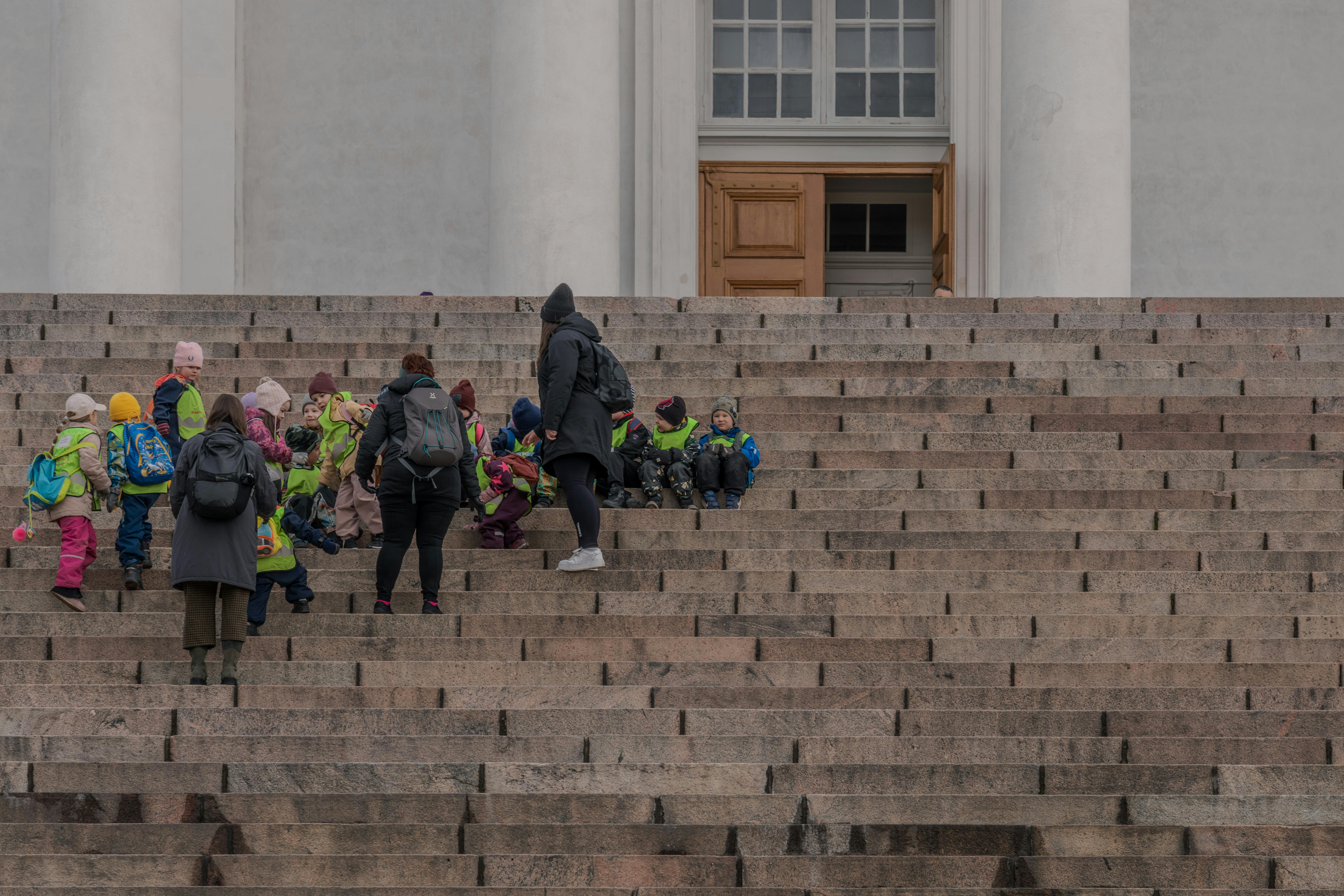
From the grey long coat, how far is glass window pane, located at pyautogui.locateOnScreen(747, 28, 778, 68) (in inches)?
485

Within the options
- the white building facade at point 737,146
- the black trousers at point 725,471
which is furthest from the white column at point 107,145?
the black trousers at point 725,471

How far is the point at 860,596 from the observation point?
945 centimetres

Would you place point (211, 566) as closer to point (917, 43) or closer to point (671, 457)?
point (671, 457)

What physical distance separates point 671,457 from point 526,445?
90 centimetres

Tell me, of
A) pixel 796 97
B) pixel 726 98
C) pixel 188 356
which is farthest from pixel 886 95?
pixel 188 356

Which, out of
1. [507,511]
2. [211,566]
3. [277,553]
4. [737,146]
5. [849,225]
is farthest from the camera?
[849,225]

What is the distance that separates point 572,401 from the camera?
998 centimetres

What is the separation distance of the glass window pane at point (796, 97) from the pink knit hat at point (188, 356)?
10.4 m

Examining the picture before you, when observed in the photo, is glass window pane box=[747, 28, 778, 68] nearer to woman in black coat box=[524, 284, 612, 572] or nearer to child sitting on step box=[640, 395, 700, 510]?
child sitting on step box=[640, 395, 700, 510]

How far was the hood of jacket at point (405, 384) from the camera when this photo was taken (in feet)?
31.3

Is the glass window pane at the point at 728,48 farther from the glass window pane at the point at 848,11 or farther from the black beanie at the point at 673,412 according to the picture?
the black beanie at the point at 673,412

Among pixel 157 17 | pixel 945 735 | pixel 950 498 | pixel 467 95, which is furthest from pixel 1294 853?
pixel 467 95

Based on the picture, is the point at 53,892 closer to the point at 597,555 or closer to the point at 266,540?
the point at 266,540

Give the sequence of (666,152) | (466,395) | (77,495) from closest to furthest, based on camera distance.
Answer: (77,495)
(466,395)
(666,152)
